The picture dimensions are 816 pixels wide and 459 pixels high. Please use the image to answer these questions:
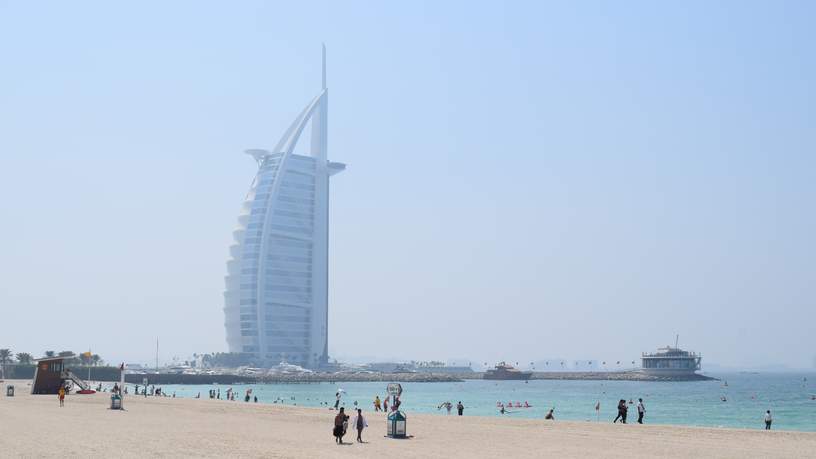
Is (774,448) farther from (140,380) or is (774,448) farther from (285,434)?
(140,380)

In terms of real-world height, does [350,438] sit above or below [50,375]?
below

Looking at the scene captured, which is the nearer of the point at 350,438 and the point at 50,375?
the point at 350,438

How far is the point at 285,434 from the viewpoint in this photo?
36.8 m

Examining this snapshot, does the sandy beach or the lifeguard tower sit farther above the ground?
the lifeguard tower

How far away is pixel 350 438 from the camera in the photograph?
3528cm

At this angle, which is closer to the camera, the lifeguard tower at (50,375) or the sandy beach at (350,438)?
the sandy beach at (350,438)

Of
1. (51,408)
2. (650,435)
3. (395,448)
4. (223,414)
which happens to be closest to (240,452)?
(395,448)

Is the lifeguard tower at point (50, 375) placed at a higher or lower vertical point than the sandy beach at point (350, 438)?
higher

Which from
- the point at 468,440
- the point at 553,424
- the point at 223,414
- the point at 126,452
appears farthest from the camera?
the point at 223,414

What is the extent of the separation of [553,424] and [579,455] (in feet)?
49.4

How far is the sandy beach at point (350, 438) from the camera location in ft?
95.7

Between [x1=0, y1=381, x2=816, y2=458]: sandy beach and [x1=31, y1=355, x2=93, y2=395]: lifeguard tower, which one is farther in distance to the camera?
→ [x1=31, y1=355, x2=93, y2=395]: lifeguard tower

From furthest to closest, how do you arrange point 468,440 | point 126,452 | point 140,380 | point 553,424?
point 140,380 → point 553,424 → point 468,440 → point 126,452

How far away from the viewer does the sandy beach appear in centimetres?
2916
